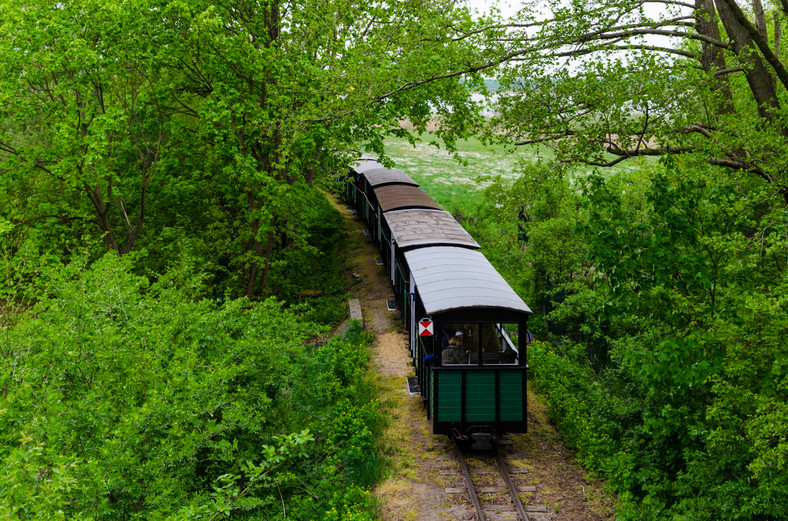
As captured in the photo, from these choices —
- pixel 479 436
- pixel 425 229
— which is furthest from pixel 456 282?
pixel 425 229

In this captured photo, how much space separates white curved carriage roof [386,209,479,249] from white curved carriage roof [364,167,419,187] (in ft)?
17.6

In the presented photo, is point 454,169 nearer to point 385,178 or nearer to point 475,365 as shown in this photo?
point 385,178

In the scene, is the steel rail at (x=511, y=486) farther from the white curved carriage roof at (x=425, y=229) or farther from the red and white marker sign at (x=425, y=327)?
the white curved carriage roof at (x=425, y=229)

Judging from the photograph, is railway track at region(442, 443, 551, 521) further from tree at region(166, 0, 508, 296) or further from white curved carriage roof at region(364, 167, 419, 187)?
white curved carriage roof at region(364, 167, 419, 187)

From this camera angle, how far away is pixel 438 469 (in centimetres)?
1167

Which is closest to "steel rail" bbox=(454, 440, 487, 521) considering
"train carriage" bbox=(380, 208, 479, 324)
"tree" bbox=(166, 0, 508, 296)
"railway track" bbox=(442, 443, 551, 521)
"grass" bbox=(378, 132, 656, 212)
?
"railway track" bbox=(442, 443, 551, 521)

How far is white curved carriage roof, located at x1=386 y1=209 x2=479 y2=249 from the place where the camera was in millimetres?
16406

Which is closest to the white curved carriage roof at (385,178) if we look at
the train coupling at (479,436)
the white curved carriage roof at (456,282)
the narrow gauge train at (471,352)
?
the white curved carriage roof at (456,282)

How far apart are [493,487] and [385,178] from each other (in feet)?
58.3

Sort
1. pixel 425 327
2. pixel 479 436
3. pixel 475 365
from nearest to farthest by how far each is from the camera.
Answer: pixel 475 365 < pixel 479 436 < pixel 425 327

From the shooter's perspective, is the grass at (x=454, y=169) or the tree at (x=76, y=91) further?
the grass at (x=454, y=169)

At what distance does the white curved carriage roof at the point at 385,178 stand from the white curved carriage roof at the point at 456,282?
34.8 feet

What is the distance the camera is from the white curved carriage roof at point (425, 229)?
1641 cm

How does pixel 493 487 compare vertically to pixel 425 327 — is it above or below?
below
